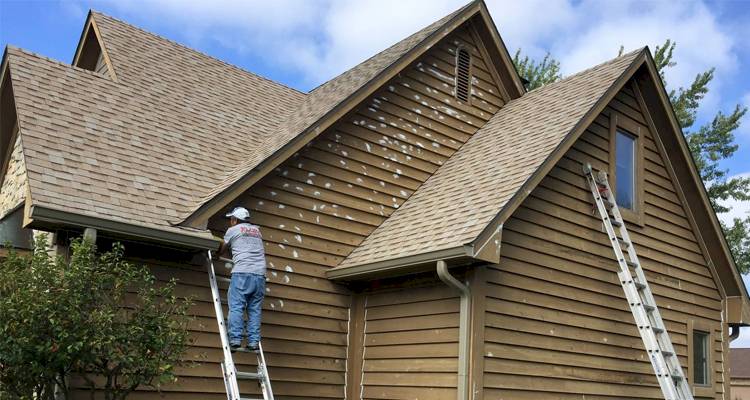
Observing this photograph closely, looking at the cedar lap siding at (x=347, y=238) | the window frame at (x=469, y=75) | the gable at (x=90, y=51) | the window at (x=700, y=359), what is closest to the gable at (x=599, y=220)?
the window at (x=700, y=359)

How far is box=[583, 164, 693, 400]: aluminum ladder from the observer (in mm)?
9367

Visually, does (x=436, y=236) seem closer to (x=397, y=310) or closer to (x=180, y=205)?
(x=397, y=310)

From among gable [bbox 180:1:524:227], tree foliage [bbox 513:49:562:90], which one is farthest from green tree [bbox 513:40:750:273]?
gable [bbox 180:1:524:227]

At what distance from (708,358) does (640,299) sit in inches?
130

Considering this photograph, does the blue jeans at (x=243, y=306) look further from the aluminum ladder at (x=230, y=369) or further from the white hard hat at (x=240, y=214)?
the white hard hat at (x=240, y=214)

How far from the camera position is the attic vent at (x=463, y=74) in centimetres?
1274

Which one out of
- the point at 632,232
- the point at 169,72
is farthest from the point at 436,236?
the point at 169,72

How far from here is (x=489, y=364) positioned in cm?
865

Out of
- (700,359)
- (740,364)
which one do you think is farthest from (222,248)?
(740,364)

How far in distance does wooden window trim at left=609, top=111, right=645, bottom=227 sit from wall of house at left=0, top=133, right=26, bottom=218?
25.9ft

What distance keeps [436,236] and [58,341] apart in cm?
412

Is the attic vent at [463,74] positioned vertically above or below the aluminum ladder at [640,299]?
above

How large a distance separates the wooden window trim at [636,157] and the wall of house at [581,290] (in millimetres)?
89

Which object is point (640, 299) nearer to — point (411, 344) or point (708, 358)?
point (411, 344)
